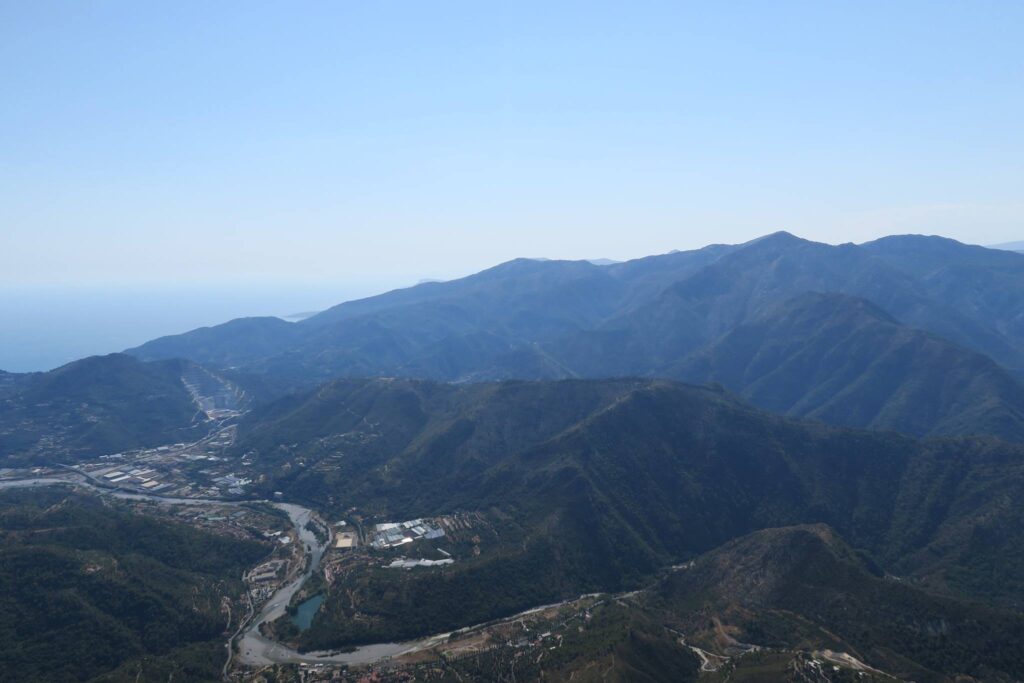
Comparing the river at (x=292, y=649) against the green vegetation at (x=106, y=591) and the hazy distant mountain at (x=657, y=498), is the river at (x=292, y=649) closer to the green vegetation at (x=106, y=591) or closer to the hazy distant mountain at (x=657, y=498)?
the hazy distant mountain at (x=657, y=498)

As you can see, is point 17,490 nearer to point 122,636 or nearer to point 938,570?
point 122,636

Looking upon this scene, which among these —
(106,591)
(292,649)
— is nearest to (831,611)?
(292,649)

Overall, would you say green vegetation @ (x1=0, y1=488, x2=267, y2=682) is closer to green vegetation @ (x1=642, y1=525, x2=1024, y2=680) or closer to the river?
the river

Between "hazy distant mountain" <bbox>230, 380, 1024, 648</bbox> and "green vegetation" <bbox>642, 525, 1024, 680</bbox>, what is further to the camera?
"hazy distant mountain" <bbox>230, 380, 1024, 648</bbox>

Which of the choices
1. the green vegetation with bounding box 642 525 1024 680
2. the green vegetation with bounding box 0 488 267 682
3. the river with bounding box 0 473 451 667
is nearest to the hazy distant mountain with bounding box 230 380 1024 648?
the river with bounding box 0 473 451 667

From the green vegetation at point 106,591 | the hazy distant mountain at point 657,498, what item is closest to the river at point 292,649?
the hazy distant mountain at point 657,498
